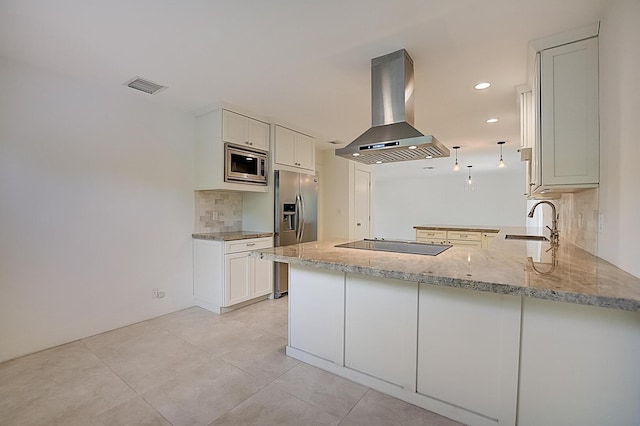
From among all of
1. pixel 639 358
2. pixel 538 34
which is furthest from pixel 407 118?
pixel 639 358

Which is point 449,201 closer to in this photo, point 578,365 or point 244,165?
point 244,165

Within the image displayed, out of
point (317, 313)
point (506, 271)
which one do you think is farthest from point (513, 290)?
point (317, 313)

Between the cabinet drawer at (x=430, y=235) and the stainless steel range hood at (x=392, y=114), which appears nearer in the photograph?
the stainless steel range hood at (x=392, y=114)

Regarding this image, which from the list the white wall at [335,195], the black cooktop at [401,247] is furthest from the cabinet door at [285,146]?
the black cooktop at [401,247]

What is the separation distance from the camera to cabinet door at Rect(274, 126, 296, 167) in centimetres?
400

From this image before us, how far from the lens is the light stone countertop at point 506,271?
3.78ft

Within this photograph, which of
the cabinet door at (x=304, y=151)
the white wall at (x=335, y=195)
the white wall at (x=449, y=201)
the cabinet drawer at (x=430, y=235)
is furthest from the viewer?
the white wall at (x=449, y=201)

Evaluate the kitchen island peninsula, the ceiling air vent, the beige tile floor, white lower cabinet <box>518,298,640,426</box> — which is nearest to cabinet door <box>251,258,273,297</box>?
the beige tile floor

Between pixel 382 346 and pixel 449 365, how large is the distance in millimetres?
412

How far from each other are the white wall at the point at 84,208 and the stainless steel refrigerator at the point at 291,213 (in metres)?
1.16

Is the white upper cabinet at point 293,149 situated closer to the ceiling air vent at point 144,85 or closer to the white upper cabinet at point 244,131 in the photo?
the white upper cabinet at point 244,131

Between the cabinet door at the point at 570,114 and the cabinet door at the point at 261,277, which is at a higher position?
the cabinet door at the point at 570,114

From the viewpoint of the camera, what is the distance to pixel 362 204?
6184 mm

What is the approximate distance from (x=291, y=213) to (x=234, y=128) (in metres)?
1.37
